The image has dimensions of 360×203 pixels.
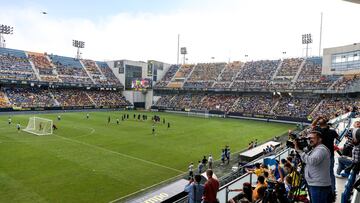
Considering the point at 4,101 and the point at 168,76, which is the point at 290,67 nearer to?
the point at 168,76

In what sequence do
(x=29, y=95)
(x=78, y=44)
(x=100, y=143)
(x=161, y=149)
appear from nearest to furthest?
(x=161, y=149) < (x=100, y=143) < (x=29, y=95) < (x=78, y=44)

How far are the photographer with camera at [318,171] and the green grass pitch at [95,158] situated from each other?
36.2ft

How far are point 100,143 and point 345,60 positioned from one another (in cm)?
4482

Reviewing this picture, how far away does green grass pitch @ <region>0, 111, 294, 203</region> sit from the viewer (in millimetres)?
14195

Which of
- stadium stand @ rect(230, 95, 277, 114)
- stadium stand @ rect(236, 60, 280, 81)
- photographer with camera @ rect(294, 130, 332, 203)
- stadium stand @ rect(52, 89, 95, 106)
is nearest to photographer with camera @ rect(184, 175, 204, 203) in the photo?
photographer with camera @ rect(294, 130, 332, 203)

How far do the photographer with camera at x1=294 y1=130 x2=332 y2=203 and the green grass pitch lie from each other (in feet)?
36.2

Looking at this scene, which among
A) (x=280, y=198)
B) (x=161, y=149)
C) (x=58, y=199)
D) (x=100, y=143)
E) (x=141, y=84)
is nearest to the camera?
(x=280, y=198)

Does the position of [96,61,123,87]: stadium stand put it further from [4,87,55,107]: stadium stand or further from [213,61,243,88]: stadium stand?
[213,61,243,88]: stadium stand

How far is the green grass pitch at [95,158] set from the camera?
14195mm

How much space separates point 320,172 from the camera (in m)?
4.72

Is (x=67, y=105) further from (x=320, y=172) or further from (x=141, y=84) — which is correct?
(x=320, y=172)

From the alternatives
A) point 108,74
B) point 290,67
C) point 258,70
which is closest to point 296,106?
point 290,67

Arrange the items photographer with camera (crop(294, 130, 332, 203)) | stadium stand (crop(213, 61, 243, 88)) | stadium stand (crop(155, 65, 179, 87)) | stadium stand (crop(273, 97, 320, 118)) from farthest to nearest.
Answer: stadium stand (crop(155, 65, 179, 87)) → stadium stand (crop(213, 61, 243, 88)) → stadium stand (crop(273, 97, 320, 118)) → photographer with camera (crop(294, 130, 332, 203))

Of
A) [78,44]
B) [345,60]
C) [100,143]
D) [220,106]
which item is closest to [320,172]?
[100,143]
